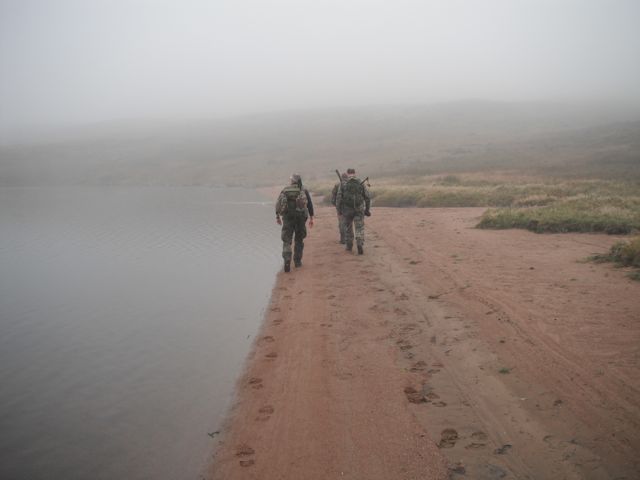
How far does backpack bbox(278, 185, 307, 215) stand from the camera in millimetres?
10969

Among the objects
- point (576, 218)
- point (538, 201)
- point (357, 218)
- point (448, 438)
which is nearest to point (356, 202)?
point (357, 218)

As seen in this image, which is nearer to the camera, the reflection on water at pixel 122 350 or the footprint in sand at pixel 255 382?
the reflection on water at pixel 122 350

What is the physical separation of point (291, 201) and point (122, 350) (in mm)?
4961

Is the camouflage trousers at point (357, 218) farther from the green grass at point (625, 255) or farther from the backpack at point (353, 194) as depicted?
the green grass at point (625, 255)

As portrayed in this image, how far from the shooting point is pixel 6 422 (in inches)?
203

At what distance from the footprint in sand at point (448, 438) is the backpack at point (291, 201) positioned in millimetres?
7131

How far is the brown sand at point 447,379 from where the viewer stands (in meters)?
4.00

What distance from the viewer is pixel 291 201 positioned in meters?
11.0

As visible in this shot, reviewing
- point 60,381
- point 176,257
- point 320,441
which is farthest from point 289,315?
point 176,257

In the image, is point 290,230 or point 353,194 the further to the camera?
point 353,194

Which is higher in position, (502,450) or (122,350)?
(502,450)

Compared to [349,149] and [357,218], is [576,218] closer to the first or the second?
[357,218]

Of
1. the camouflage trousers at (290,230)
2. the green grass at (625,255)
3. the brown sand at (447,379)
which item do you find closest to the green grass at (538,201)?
the green grass at (625,255)

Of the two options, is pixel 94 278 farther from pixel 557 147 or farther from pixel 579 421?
pixel 557 147
